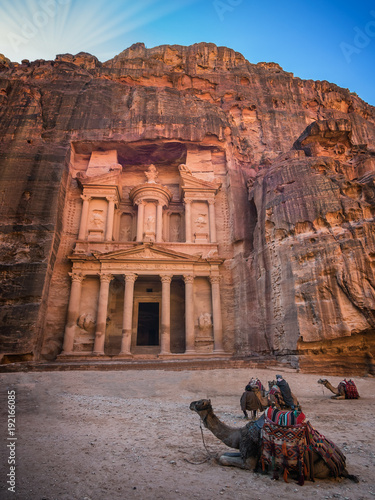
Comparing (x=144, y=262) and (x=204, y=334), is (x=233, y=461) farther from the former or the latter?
(x=144, y=262)

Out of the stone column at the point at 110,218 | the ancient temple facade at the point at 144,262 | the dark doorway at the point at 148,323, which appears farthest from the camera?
the dark doorway at the point at 148,323

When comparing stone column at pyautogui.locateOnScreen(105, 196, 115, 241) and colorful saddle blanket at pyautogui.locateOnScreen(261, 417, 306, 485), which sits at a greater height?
stone column at pyautogui.locateOnScreen(105, 196, 115, 241)

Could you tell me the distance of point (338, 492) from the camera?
3898 millimetres

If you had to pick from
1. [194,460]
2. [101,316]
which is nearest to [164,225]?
[101,316]

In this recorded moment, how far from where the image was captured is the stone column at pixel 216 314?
68.4ft

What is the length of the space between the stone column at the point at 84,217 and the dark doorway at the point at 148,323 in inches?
278

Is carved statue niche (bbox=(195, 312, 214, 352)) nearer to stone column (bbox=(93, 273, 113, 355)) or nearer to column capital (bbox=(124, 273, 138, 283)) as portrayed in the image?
column capital (bbox=(124, 273, 138, 283))

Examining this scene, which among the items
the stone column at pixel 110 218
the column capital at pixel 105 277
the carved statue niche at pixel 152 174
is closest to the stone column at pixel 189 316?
the column capital at pixel 105 277

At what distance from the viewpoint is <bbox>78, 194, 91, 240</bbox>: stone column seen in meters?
23.6

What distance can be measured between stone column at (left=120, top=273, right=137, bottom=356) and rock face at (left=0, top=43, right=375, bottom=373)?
4.27 meters

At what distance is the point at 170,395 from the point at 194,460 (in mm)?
6138

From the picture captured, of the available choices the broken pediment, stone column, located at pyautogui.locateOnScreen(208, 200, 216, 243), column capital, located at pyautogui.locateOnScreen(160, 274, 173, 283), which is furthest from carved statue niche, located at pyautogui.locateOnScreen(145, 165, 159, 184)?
column capital, located at pyautogui.locateOnScreen(160, 274, 173, 283)

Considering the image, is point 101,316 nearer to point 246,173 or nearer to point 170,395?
point 170,395

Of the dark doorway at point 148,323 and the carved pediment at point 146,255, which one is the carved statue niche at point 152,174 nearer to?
the carved pediment at point 146,255
